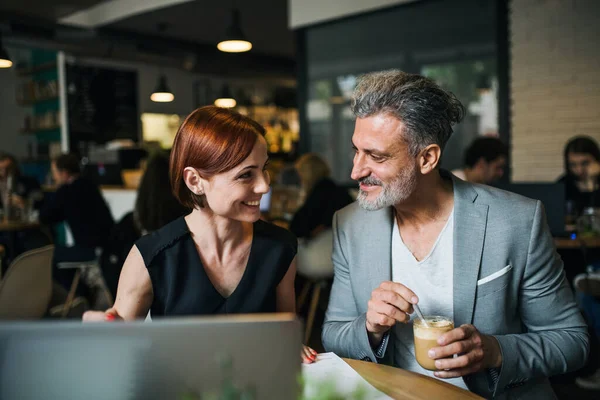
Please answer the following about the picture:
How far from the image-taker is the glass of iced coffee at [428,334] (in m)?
1.29

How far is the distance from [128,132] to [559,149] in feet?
26.3

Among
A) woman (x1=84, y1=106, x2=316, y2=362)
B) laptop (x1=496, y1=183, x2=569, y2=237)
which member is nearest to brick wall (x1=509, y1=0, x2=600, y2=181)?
laptop (x1=496, y1=183, x2=569, y2=237)

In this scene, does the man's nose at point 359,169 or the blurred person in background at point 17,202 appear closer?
the man's nose at point 359,169

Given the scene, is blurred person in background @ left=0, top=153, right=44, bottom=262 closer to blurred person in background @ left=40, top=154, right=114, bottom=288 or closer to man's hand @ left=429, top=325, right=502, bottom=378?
blurred person in background @ left=40, top=154, right=114, bottom=288

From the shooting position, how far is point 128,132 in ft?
35.6

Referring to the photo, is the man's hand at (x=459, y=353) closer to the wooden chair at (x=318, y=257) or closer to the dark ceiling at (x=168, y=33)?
the wooden chair at (x=318, y=257)

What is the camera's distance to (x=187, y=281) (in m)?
1.72

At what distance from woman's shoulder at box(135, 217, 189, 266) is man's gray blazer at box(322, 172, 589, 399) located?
1.85ft

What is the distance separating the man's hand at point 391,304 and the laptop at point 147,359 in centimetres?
69

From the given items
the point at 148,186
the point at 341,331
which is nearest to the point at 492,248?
the point at 341,331

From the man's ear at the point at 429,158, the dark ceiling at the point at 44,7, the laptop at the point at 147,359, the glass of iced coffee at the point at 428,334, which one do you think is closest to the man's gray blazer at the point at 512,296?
the man's ear at the point at 429,158

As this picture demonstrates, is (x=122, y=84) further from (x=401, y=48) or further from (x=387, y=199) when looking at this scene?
(x=387, y=199)

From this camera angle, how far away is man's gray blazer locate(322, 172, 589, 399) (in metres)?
1.53

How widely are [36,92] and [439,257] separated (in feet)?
32.1
